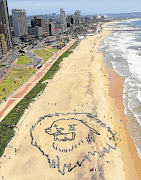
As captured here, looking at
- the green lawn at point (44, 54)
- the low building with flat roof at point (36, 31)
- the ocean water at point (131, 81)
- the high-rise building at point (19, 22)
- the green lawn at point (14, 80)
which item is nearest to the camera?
the ocean water at point (131, 81)

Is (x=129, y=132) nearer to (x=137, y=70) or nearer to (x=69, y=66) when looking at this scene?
(x=137, y=70)

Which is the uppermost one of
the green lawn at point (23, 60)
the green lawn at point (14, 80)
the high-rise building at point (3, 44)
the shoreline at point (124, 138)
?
the high-rise building at point (3, 44)

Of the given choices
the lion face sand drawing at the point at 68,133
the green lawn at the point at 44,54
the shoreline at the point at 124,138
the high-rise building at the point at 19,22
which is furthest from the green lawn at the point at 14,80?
the high-rise building at the point at 19,22

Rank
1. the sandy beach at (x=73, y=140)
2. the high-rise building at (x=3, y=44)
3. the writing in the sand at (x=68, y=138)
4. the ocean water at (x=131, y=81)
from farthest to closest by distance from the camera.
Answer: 1. the high-rise building at (x=3, y=44)
2. the ocean water at (x=131, y=81)
3. the writing in the sand at (x=68, y=138)
4. the sandy beach at (x=73, y=140)

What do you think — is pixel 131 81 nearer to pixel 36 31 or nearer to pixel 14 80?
pixel 14 80

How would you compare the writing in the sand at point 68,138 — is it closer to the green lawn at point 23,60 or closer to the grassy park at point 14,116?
the grassy park at point 14,116

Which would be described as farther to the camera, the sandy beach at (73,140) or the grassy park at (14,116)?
the grassy park at (14,116)

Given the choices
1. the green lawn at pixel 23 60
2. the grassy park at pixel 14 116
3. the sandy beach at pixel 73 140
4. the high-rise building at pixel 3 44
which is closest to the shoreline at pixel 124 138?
the sandy beach at pixel 73 140

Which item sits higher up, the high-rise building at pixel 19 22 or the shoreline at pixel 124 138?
the high-rise building at pixel 19 22
